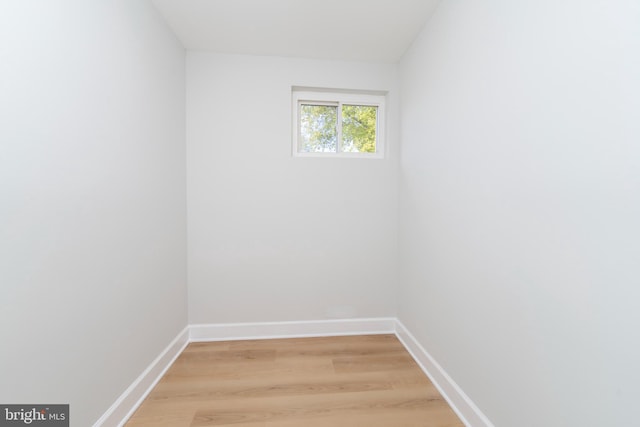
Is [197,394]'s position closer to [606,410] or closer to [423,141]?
[606,410]

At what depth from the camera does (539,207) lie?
0.99 meters

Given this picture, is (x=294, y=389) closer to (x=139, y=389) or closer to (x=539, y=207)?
(x=139, y=389)

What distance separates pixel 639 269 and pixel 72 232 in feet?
6.62

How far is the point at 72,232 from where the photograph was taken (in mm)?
1095

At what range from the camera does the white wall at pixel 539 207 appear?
0.75 meters

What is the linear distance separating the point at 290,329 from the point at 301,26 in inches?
98.1

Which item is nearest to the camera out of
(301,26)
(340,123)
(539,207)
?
(539,207)

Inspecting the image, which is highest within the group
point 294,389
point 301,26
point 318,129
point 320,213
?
point 301,26

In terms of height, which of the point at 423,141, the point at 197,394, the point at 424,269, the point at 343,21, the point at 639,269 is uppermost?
the point at 343,21

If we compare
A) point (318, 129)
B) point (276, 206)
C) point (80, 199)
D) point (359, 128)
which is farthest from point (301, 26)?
point (80, 199)

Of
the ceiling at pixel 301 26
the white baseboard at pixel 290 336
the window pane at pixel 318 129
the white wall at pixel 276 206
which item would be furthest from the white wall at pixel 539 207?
the window pane at pixel 318 129

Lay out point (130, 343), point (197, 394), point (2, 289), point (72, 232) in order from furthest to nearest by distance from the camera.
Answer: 1. point (197, 394)
2. point (130, 343)
3. point (72, 232)
4. point (2, 289)

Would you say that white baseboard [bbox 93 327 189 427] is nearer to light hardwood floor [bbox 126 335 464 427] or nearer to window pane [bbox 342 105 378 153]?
light hardwood floor [bbox 126 335 464 427]

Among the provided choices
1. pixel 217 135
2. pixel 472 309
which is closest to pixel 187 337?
pixel 217 135
